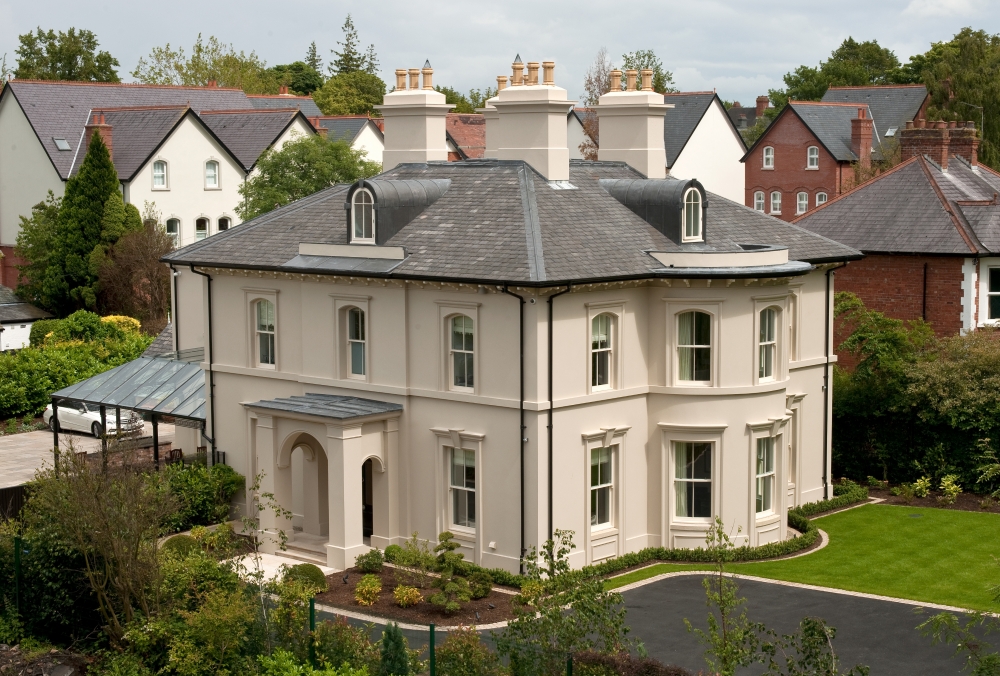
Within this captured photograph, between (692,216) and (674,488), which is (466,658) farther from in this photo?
(692,216)

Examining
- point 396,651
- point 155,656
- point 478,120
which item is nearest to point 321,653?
point 396,651

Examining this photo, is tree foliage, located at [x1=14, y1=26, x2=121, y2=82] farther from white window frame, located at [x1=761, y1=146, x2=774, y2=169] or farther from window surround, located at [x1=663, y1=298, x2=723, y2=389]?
window surround, located at [x1=663, y1=298, x2=723, y2=389]

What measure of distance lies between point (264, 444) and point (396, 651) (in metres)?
11.3

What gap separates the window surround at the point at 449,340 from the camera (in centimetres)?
2862

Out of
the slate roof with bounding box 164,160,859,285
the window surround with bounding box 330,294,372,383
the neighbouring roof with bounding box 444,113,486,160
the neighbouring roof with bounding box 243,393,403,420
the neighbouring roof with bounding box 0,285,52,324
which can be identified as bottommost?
the neighbouring roof with bounding box 243,393,403,420

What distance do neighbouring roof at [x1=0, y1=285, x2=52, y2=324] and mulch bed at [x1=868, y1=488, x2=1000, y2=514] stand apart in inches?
1517

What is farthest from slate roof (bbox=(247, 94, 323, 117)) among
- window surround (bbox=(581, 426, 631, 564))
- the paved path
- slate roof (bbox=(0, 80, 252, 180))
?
window surround (bbox=(581, 426, 631, 564))

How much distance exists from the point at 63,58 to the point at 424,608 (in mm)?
92639

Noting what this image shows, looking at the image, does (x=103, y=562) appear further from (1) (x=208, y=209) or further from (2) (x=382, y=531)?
(1) (x=208, y=209)

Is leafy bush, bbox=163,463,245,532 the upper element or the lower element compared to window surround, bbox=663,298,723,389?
lower

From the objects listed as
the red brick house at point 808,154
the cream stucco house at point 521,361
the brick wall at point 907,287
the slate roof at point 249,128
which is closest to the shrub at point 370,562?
the cream stucco house at point 521,361

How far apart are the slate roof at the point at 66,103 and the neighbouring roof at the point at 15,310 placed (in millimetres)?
6188

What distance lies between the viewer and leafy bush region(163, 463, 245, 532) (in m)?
31.9

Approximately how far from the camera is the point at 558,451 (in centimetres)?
2808
